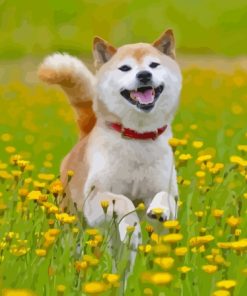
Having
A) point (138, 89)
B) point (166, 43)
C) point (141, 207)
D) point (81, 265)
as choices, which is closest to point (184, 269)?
point (81, 265)

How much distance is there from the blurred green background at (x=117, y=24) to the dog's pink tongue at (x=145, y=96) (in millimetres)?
7102

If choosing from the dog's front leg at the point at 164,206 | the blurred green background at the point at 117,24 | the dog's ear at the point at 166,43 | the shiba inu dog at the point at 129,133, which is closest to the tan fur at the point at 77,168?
the shiba inu dog at the point at 129,133

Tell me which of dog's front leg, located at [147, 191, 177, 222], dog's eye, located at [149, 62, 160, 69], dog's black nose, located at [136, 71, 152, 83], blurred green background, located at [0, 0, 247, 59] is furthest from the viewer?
blurred green background, located at [0, 0, 247, 59]

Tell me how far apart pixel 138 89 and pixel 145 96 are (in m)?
0.04

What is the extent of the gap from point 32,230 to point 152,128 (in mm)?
768

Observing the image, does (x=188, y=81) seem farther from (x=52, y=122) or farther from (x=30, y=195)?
(x=30, y=195)

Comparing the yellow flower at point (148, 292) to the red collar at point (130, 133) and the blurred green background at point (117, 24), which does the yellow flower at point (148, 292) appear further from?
the blurred green background at point (117, 24)

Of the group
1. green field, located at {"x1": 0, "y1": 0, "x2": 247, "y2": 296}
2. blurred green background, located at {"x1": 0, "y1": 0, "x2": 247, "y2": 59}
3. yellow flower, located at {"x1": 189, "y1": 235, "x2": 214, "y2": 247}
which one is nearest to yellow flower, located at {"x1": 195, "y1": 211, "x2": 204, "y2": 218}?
green field, located at {"x1": 0, "y1": 0, "x2": 247, "y2": 296}

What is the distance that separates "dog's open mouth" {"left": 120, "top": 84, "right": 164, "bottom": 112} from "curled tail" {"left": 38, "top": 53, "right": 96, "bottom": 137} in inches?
14.5

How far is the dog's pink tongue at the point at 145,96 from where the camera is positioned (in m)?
4.23

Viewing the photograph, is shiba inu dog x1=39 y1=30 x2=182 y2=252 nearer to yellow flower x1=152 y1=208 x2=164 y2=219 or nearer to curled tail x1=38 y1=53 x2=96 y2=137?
curled tail x1=38 y1=53 x2=96 y2=137

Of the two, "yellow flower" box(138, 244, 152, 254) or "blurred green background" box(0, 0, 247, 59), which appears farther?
"blurred green background" box(0, 0, 247, 59)

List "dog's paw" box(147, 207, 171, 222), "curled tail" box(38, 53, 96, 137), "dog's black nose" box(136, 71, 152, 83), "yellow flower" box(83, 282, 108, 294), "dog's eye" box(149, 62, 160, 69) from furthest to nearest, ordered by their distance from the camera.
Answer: "curled tail" box(38, 53, 96, 137) < "dog's eye" box(149, 62, 160, 69) < "dog's black nose" box(136, 71, 152, 83) < "dog's paw" box(147, 207, 171, 222) < "yellow flower" box(83, 282, 108, 294)

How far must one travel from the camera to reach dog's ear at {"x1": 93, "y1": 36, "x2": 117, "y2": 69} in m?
4.38
